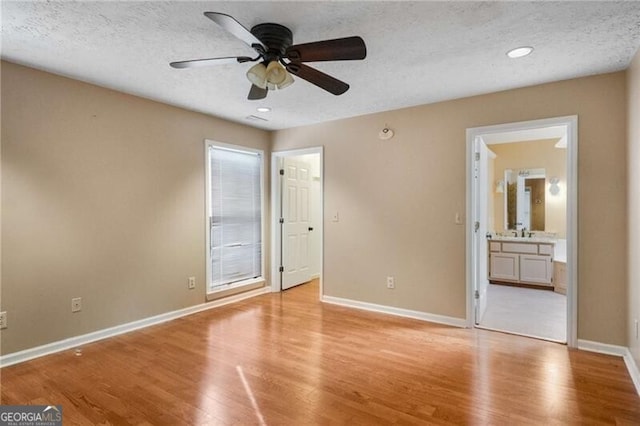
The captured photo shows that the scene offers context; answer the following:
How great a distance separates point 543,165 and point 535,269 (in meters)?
1.75

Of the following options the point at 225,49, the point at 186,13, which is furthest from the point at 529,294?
the point at 186,13

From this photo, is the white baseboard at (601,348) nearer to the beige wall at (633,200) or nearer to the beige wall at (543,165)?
the beige wall at (633,200)

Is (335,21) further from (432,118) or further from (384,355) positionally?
(384,355)

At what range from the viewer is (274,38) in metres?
2.13

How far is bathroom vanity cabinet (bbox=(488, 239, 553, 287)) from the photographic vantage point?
17.1 ft

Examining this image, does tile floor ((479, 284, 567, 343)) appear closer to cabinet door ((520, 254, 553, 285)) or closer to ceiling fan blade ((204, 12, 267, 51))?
cabinet door ((520, 254, 553, 285))

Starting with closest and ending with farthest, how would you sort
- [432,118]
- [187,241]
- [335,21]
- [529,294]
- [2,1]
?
[2,1]
[335,21]
[432,118]
[187,241]
[529,294]

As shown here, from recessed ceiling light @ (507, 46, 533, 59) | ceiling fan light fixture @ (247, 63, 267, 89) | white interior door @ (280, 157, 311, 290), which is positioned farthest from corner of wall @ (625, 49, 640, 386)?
white interior door @ (280, 157, 311, 290)

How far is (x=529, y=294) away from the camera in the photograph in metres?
4.95

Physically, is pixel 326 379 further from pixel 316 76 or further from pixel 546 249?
pixel 546 249

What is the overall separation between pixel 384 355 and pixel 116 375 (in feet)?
6.90

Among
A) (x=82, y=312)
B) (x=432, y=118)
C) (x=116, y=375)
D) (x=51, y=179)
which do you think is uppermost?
(x=432, y=118)

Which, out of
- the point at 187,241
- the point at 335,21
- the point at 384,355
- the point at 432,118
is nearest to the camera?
the point at 335,21

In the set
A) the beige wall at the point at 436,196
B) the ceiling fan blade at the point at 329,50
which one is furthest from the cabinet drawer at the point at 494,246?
the ceiling fan blade at the point at 329,50
